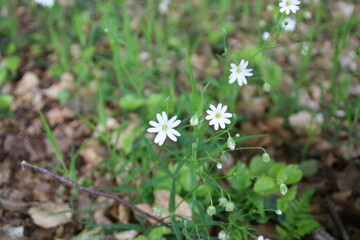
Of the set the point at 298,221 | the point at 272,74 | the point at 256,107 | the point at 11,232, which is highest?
the point at 272,74

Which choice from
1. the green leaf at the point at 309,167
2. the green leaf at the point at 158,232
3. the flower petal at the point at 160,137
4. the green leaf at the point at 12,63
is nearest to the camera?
the flower petal at the point at 160,137

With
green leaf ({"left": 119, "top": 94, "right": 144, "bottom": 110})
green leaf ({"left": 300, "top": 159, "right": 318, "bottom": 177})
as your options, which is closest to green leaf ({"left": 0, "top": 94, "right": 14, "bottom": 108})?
green leaf ({"left": 119, "top": 94, "right": 144, "bottom": 110})

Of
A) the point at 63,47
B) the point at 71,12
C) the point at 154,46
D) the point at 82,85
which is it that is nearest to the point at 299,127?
the point at 154,46

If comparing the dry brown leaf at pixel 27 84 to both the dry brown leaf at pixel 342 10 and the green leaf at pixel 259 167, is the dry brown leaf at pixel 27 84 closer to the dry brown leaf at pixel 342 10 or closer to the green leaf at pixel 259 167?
the green leaf at pixel 259 167

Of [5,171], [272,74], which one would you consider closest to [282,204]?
[272,74]

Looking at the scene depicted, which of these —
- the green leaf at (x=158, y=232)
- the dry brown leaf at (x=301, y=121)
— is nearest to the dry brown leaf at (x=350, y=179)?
the dry brown leaf at (x=301, y=121)

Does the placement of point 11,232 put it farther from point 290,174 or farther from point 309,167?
point 309,167
